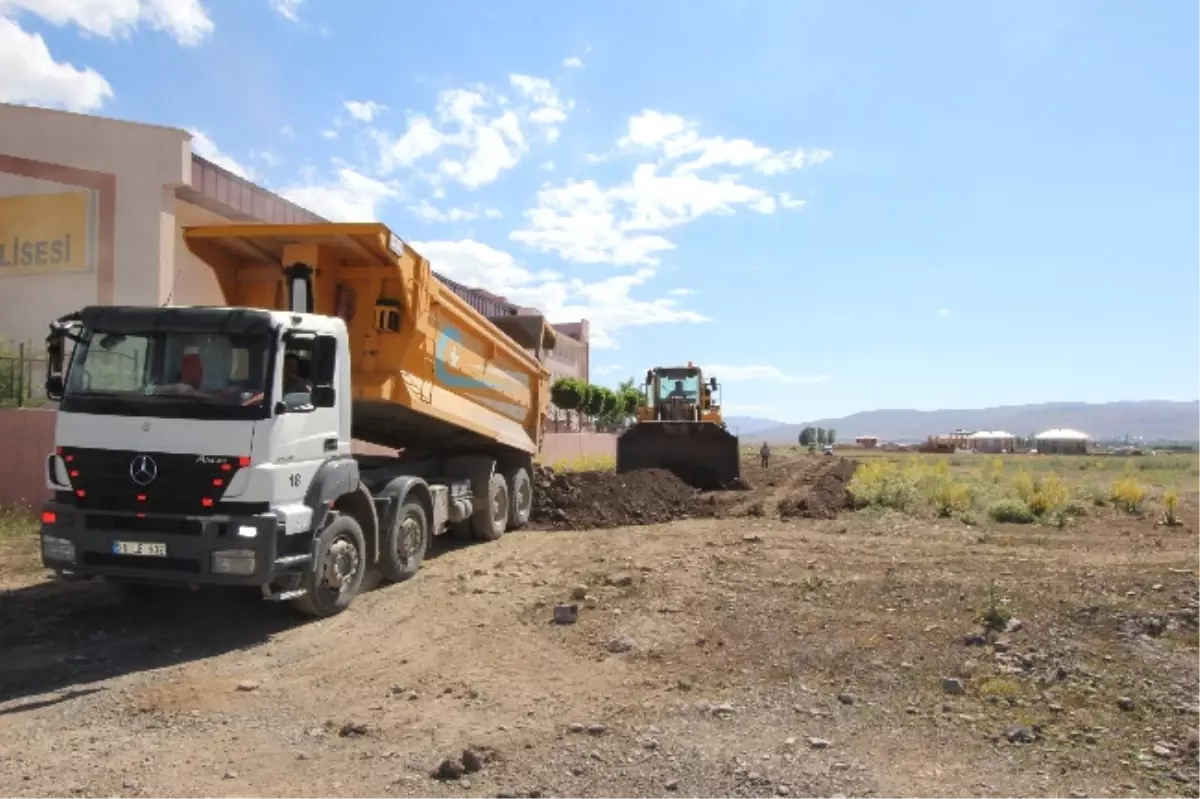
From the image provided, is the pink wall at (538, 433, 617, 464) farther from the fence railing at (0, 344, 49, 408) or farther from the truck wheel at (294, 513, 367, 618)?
the truck wheel at (294, 513, 367, 618)

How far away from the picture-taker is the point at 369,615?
798 cm

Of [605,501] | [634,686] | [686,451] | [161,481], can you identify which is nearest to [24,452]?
[161,481]

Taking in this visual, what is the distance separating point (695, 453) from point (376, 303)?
12.0 metres

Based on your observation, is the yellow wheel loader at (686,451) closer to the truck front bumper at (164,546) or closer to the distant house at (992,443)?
the truck front bumper at (164,546)

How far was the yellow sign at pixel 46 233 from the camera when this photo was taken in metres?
16.8

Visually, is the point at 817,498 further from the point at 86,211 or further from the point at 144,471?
the point at 86,211

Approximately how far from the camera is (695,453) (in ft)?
65.9

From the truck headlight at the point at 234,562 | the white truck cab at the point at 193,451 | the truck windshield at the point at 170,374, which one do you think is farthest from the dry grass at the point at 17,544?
the truck headlight at the point at 234,562

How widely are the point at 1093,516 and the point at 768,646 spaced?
1175 cm

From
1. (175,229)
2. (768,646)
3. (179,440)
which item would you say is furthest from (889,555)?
(175,229)

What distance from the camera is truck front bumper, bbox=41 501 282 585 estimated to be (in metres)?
6.76

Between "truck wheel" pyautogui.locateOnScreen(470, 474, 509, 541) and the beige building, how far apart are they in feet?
13.2

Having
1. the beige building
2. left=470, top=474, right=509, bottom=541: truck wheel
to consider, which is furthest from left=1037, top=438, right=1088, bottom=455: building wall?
left=470, top=474, right=509, bottom=541: truck wheel

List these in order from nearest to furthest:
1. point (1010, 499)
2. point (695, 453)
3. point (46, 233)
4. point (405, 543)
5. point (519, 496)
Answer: point (405, 543), point (519, 496), point (1010, 499), point (46, 233), point (695, 453)
